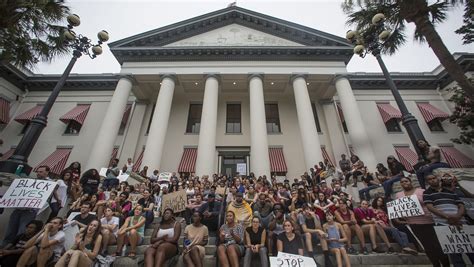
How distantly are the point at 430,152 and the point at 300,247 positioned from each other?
3550 mm

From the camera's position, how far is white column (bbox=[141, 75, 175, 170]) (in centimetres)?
1154

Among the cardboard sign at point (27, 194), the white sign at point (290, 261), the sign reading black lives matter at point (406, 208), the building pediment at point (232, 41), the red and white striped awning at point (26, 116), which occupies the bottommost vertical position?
the white sign at point (290, 261)

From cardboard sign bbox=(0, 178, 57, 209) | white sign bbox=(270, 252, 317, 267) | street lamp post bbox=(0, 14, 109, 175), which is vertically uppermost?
street lamp post bbox=(0, 14, 109, 175)

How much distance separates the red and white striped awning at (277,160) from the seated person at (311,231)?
29.0ft

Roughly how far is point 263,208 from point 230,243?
6.76 feet

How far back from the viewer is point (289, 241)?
14.2 ft

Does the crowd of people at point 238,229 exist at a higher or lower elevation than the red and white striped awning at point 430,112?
lower

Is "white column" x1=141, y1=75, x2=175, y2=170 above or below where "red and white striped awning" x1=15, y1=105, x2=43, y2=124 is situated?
below

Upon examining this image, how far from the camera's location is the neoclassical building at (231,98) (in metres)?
14.3

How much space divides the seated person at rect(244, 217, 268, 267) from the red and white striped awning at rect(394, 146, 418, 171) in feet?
46.6

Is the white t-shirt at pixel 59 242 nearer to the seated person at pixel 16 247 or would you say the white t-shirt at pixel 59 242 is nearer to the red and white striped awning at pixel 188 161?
the seated person at pixel 16 247

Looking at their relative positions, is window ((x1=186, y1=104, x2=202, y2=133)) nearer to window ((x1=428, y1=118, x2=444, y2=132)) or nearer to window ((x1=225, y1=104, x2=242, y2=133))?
window ((x1=225, y1=104, x2=242, y2=133))

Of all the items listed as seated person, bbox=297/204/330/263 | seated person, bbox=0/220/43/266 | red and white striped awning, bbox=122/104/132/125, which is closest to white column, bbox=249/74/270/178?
seated person, bbox=297/204/330/263

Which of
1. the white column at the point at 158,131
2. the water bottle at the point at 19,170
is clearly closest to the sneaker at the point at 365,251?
the water bottle at the point at 19,170
